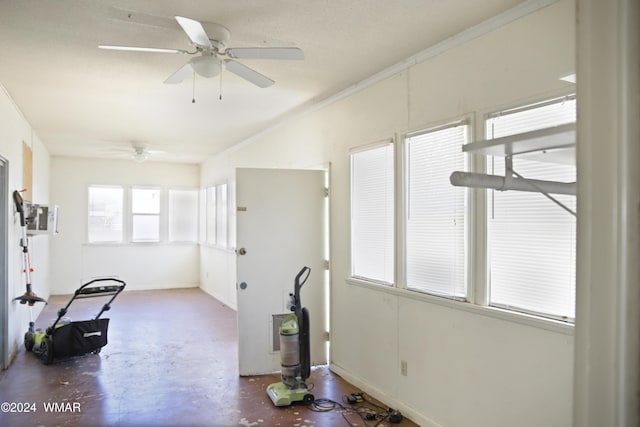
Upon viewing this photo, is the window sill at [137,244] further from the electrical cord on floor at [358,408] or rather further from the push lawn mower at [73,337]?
the electrical cord on floor at [358,408]

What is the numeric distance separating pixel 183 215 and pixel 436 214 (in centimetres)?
792

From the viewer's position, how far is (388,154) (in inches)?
145

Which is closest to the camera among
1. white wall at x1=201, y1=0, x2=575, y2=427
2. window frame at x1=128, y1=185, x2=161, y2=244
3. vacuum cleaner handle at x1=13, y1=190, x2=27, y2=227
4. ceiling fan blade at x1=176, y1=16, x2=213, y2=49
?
ceiling fan blade at x1=176, y1=16, x2=213, y2=49

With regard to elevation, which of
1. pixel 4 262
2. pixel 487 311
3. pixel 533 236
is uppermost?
pixel 533 236

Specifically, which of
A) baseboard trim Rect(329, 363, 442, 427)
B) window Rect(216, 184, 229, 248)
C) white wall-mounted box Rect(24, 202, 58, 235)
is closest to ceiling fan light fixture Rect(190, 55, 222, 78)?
baseboard trim Rect(329, 363, 442, 427)

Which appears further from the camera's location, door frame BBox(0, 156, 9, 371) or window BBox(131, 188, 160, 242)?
window BBox(131, 188, 160, 242)

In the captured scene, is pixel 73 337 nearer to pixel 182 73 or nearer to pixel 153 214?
pixel 182 73

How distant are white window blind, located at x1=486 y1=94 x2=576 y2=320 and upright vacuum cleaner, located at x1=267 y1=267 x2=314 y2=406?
166 centimetres

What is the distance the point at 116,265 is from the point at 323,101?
22.3ft

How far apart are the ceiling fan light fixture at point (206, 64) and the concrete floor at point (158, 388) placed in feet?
8.10

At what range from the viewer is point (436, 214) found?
317cm

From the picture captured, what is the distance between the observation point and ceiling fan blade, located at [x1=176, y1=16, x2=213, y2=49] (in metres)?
2.22

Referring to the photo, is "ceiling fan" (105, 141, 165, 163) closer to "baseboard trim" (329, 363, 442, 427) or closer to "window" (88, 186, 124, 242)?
"window" (88, 186, 124, 242)

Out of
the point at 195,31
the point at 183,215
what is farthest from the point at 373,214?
the point at 183,215
